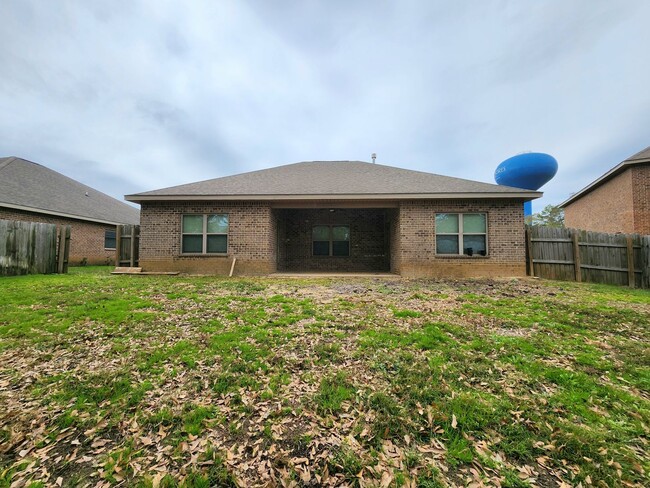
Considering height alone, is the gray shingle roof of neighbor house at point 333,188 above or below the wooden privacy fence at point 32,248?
above

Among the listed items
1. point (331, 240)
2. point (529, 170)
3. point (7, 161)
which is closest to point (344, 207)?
point (331, 240)

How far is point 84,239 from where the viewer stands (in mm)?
15695

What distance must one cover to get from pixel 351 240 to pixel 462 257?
5.05 meters

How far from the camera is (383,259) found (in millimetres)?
12945

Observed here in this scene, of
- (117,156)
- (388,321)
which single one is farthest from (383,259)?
(117,156)

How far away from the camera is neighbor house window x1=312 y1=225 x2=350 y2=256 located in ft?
43.3

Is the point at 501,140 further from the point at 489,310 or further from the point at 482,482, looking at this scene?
the point at 482,482

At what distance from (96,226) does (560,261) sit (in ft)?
78.6

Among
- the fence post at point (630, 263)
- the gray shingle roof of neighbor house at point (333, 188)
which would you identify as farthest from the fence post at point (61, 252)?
the fence post at point (630, 263)

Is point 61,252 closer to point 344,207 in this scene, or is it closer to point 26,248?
point 26,248

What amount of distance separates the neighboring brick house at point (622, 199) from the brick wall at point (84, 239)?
28.7 meters

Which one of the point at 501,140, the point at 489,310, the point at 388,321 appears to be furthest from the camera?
the point at 501,140

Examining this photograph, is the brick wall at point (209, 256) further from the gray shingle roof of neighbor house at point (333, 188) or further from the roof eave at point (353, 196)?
the gray shingle roof of neighbor house at point (333, 188)

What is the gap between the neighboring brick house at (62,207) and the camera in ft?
42.4
